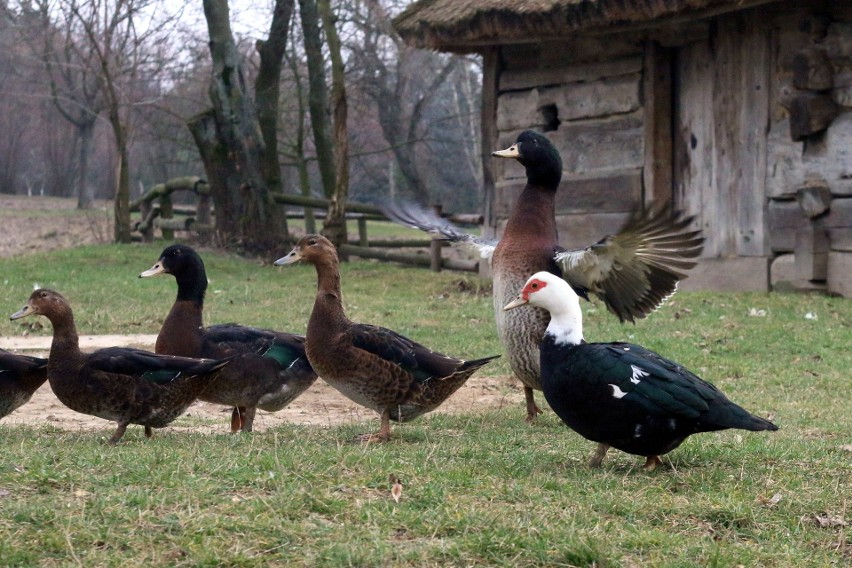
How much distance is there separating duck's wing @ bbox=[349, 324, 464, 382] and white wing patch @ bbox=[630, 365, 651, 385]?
1593mm

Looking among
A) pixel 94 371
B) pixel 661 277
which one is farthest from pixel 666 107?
pixel 94 371

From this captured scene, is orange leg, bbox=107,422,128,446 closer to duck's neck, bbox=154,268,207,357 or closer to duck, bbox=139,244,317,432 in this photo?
A: duck, bbox=139,244,317,432

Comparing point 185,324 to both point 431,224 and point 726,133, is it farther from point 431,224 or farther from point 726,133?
point 726,133

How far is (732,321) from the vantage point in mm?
11828

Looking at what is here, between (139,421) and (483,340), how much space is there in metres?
5.18

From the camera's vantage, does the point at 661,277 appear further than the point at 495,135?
No

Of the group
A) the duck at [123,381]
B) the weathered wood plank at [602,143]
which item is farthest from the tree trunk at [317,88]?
the duck at [123,381]

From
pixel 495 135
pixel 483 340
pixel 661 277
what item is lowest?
pixel 483 340

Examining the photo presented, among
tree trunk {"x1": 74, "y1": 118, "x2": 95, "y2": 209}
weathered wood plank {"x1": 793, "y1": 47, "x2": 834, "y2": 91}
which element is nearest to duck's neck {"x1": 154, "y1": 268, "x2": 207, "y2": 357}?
weathered wood plank {"x1": 793, "y1": 47, "x2": 834, "y2": 91}

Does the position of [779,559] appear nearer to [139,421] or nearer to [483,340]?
[139,421]

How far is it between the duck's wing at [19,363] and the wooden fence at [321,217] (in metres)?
11.2

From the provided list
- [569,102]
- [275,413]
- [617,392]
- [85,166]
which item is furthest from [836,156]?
[85,166]

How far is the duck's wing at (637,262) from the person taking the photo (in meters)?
6.95

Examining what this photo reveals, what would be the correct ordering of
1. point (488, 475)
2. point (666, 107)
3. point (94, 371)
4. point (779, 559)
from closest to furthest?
point (779, 559)
point (488, 475)
point (94, 371)
point (666, 107)
